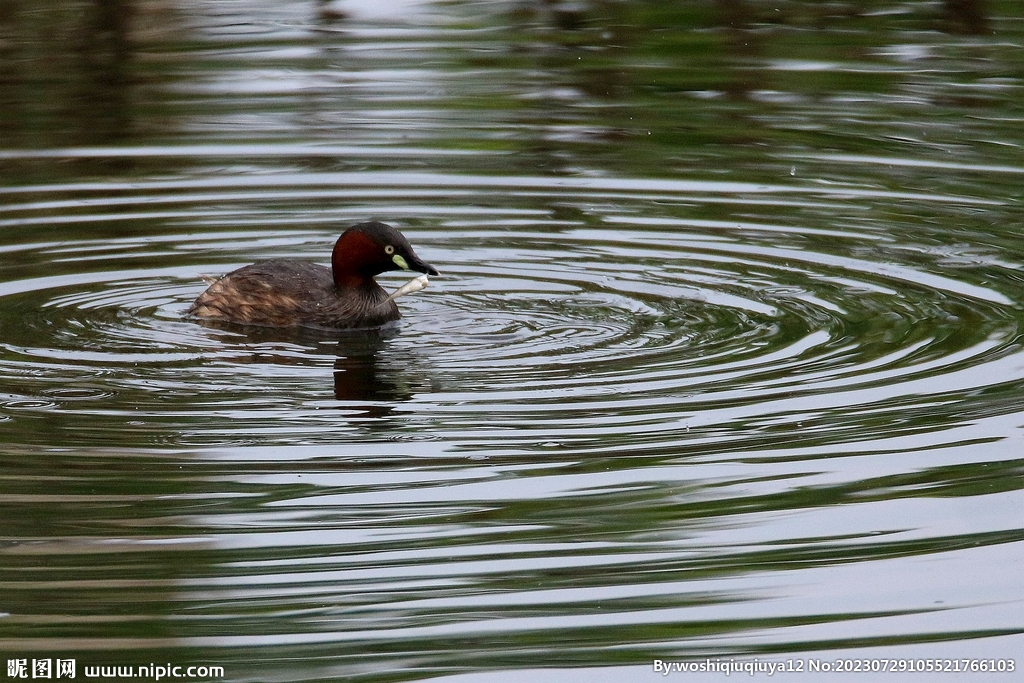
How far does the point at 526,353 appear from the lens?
8867mm

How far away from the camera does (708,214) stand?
11.8 m

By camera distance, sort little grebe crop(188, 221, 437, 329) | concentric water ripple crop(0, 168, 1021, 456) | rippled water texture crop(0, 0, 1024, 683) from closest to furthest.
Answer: rippled water texture crop(0, 0, 1024, 683), concentric water ripple crop(0, 168, 1021, 456), little grebe crop(188, 221, 437, 329)

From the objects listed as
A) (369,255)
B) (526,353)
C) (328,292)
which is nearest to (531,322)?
(526,353)

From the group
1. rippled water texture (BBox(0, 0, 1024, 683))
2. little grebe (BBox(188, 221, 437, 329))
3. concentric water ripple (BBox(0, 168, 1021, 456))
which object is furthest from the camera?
little grebe (BBox(188, 221, 437, 329))

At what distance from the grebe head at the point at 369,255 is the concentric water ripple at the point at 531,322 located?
14.1 inches

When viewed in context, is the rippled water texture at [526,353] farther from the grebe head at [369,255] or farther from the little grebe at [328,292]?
the grebe head at [369,255]

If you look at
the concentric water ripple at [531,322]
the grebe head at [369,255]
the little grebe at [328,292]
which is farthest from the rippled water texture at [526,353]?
the grebe head at [369,255]

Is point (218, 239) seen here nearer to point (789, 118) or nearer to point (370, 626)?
point (789, 118)

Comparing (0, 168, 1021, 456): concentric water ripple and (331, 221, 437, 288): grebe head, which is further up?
(331, 221, 437, 288): grebe head

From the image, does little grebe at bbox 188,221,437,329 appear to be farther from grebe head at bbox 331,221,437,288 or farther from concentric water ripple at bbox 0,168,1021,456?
concentric water ripple at bbox 0,168,1021,456

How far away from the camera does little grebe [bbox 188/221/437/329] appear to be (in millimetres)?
9828

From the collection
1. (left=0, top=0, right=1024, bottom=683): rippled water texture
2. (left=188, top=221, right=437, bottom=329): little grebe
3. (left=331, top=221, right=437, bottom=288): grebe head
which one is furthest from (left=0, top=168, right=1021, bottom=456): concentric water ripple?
(left=331, top=221, right=437, bottom=288): grebe head

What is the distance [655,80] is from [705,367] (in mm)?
7256

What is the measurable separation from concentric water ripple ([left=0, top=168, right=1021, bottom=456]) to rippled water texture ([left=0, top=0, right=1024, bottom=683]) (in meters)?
0.03
